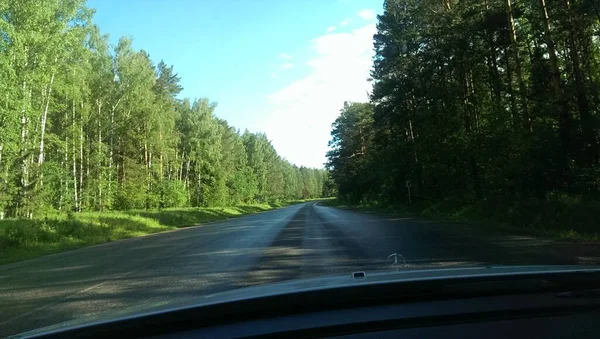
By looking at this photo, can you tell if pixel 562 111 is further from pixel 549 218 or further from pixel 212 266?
pixel 212 266

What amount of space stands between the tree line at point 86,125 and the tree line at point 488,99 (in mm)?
23578

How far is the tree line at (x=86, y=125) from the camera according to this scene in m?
26.4

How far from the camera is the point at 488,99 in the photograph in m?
31.3

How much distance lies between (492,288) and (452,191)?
29.4m

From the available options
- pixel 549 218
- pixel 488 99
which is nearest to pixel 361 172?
pixel 488 99

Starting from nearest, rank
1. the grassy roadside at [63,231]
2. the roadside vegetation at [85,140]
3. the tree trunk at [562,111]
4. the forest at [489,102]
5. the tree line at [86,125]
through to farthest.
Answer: the tree trunk at [562,111], the forest at [489,102], the grassy roadside at [63,231], the roadside vegetation at [85,140], the tree line at [86,125]

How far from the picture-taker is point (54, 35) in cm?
2753

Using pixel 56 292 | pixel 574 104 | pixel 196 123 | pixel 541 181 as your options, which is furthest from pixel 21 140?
pixel 196 123

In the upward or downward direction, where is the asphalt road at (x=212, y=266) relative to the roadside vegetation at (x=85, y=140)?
downward

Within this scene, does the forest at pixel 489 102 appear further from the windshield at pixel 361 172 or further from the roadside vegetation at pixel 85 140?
the roadside vegetation at pixel 85 140

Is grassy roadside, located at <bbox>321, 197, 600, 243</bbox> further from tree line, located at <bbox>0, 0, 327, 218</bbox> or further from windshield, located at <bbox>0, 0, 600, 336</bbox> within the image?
tree line, located at <bbox>0, 0, 327, 218</bbox>

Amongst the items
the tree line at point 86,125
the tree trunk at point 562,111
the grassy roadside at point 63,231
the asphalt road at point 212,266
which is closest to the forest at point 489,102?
the tree trunk at point 562,111

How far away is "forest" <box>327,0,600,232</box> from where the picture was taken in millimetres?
18203

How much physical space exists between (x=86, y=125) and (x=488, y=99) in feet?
114
